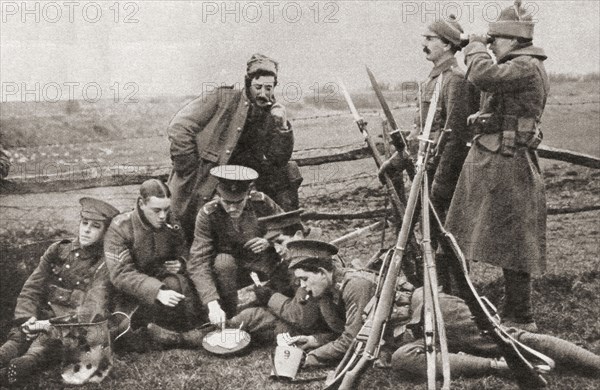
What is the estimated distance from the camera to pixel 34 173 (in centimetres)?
595

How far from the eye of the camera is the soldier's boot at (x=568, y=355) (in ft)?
12.7

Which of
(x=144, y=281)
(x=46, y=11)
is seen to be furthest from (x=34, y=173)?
(x=144, y=281)

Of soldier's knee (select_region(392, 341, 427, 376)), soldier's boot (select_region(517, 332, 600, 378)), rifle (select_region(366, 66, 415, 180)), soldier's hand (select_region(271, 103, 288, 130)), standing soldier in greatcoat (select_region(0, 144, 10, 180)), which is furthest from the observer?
standing soldier in greatcoat (select_region(0, 144, 10, 180))

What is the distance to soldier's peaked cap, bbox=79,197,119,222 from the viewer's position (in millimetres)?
4793

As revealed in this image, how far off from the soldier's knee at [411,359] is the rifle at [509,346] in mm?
468

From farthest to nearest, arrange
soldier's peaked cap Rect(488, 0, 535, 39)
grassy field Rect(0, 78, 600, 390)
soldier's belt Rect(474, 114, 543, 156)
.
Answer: grassy field Rect(0, 78, 600, 390), soldier's belt Rect(474, 114, 543, 156), soldier's peaked cap Rect(488, 0, 535, 39)

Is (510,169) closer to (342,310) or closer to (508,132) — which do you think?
(508,132)

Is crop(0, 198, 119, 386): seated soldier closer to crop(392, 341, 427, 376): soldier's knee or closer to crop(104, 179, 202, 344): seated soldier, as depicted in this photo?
crop(104, 179, 202, 344): seated soldier

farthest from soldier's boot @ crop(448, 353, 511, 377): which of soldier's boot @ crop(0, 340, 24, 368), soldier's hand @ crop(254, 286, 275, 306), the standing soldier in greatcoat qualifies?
the standing soldier in greatcoat

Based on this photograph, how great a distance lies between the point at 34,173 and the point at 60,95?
0.89 m

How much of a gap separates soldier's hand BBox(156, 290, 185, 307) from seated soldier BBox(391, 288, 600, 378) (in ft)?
4.94

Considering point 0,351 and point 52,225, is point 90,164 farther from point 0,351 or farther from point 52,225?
point 0,351

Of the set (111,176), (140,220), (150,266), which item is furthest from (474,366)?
(111,176)

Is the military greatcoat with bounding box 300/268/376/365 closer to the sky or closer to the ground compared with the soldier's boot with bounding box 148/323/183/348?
closer to the sky
